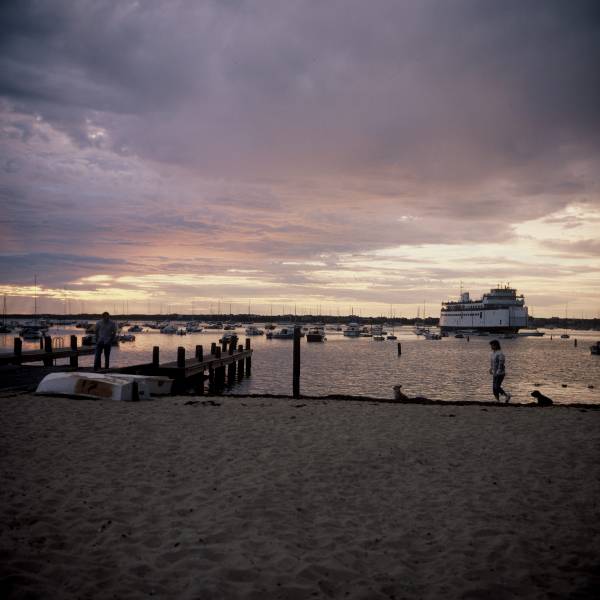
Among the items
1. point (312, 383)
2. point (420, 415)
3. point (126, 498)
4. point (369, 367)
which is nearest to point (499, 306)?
point (369, 367)

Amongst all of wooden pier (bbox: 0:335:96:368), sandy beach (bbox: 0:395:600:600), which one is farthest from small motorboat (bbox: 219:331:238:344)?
sandy beach (bbox: 0:395:600:600)

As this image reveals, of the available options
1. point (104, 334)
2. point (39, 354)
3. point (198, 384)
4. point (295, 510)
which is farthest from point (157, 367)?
point (295, 510)

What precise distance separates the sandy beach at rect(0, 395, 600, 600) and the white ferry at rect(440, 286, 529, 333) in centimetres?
12284

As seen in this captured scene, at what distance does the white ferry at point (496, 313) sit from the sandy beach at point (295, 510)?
122838 millimetres

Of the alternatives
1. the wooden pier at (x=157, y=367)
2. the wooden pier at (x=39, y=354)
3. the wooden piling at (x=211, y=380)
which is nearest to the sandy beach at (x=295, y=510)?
the wooden pier at (x=157, y=367)

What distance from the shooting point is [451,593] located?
14.8 feet

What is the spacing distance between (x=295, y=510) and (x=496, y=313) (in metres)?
130

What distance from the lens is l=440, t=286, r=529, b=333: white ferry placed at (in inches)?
4902

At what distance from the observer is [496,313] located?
125625mm

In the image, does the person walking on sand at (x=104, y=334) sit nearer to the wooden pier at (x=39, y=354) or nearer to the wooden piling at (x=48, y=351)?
the wooden pier at (x=39, y=354)

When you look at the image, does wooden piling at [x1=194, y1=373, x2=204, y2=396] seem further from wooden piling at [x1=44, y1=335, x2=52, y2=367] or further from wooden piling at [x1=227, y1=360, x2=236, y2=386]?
wooden piling at [x1=44, y1=335, x2=52, y2=367]

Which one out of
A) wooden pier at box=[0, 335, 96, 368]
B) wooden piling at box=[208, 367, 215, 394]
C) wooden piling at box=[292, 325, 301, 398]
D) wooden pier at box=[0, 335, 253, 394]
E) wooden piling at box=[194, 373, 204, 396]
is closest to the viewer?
wooden pier at box=[0, 335, 253, 394]

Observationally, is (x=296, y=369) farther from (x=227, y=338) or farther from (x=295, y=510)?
(x=227, y=338)

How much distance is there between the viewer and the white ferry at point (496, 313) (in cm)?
12450
